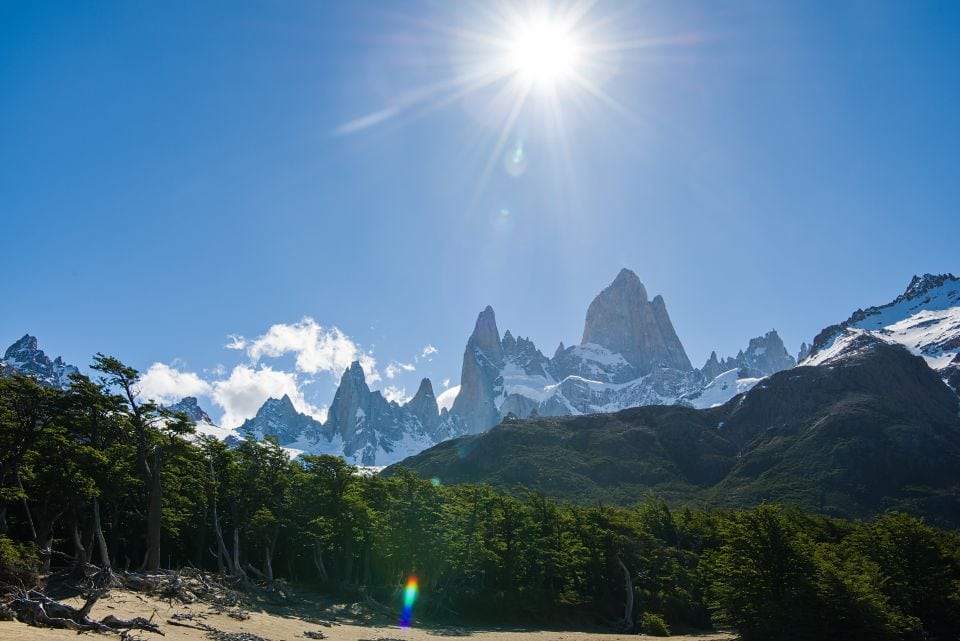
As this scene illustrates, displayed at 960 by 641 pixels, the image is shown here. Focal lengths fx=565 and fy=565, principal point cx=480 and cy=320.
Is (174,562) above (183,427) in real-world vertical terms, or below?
below

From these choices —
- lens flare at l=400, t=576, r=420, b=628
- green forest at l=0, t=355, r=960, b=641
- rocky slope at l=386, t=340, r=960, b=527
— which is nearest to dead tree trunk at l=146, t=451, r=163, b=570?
green forest at l=0, t=355, r=960, b=641

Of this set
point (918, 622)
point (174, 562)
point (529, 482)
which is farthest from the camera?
point (529, 482)

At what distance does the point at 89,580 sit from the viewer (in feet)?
85.4

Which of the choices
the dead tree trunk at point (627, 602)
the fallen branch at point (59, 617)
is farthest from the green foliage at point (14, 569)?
the dead tree trunk at point (627, 602)

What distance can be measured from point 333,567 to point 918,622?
150 feet

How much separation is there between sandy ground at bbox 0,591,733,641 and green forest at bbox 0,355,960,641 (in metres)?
4.11

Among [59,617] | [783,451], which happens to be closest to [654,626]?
[59,617]

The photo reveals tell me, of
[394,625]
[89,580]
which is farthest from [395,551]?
[89,580]

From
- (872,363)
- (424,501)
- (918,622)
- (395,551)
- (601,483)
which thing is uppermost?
(872,363)

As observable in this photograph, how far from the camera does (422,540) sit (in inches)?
1789

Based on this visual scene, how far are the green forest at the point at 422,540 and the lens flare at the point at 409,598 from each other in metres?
0.67

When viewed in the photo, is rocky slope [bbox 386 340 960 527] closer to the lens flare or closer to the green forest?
the green forest

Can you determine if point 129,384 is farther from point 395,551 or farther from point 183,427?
point 395,551

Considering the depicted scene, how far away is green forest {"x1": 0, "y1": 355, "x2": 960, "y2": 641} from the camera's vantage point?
32.2m
